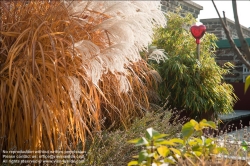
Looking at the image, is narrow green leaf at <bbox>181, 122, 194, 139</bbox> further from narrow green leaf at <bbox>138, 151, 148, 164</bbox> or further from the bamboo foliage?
the bamboo foliage

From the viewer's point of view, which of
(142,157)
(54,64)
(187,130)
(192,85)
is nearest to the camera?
(142,157)

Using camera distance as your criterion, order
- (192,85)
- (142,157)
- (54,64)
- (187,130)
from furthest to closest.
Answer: (192,85)
(54,64)
(187,130)
(142,157)

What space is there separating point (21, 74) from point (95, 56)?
506mm

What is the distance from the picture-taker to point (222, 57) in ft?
36.6

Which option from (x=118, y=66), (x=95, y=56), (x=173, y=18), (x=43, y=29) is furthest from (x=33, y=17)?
(x=173, y=18)

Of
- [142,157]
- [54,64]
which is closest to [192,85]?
[54,64]

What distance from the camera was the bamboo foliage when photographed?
Answer: 8.42 ft

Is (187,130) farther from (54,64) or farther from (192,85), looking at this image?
(192,85)

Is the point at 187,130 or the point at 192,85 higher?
the point at 192,85

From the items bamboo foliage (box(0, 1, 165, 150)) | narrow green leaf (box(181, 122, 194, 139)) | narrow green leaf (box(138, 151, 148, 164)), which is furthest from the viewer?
bamboo foliage (box(0, 1, 165, 150))

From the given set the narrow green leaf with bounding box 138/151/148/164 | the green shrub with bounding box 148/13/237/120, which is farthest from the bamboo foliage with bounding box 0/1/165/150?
the green shrub with bounding box 148/13/237/120

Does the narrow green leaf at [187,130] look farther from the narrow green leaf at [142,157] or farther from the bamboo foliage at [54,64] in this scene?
the bamboo foliage at [54,64]

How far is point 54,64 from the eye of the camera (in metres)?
2.60

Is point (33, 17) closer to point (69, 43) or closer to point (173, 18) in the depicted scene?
point (69, 43)
